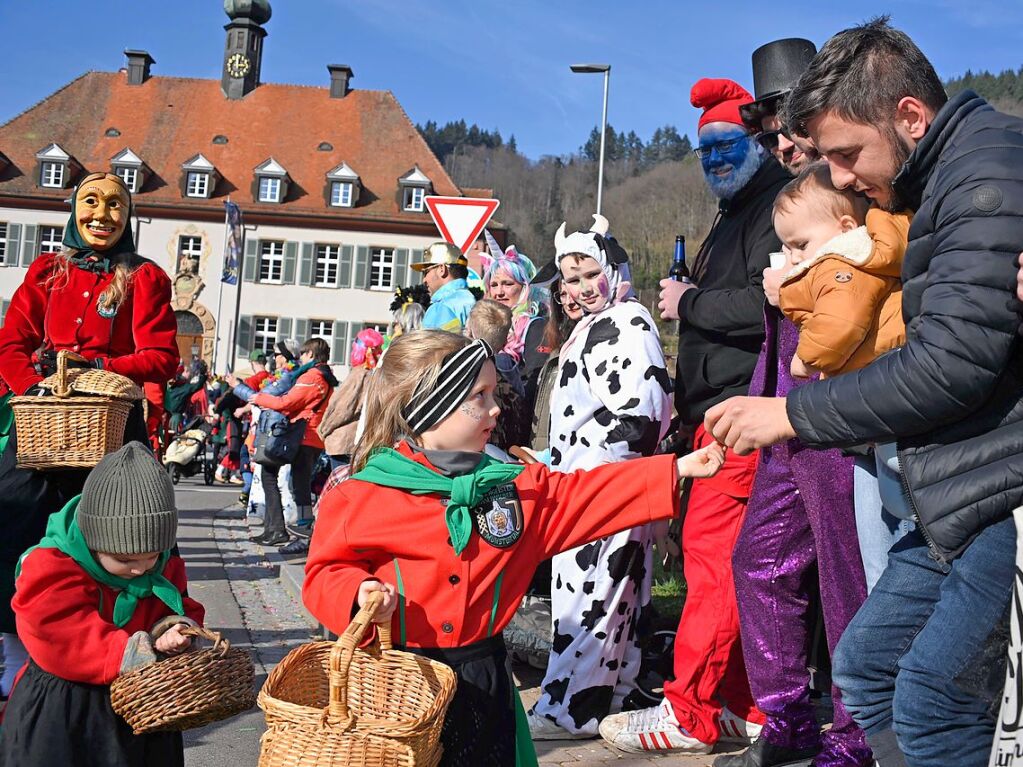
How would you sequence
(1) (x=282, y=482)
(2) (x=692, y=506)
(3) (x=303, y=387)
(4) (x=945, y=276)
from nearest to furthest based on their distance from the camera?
(4) (x=945, y=276), (2) (x=692, y=506), (3) (x=303, y=387), (1) (x=282, y=482)

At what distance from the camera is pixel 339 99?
2154 inches

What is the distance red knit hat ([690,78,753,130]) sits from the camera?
16.9 ft

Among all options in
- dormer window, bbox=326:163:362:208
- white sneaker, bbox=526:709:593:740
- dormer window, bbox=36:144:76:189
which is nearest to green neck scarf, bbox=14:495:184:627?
white sneaker, bbox=526:709:593:740

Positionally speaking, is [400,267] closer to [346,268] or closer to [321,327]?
[346,268]

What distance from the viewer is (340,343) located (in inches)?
1970

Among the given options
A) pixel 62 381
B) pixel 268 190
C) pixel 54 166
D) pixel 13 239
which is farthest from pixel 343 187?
pixel 62 381

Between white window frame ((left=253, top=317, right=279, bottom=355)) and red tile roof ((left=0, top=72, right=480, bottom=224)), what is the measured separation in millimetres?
4690

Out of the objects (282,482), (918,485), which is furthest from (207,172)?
(918,485)

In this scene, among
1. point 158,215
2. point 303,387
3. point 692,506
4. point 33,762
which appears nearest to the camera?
point 33,762

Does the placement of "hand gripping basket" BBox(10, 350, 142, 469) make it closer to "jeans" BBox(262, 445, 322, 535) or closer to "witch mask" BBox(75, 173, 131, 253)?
"witch mask" BBox(75, 173, 131, 253)

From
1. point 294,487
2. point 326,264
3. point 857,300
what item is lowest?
point 294,487

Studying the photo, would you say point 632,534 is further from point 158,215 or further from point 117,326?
point 158,215

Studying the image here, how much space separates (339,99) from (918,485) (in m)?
54.6

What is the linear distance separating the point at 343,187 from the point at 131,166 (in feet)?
29.5
